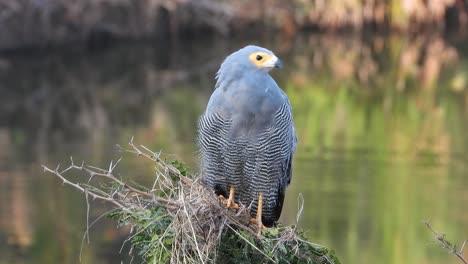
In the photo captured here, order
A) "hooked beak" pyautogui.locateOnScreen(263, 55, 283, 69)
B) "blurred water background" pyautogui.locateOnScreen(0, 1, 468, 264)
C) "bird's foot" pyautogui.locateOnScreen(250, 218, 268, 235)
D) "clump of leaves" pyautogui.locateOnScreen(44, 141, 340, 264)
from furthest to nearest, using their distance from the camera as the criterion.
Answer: "blurred water background" pyautogui.locateOnScreen(0, 1, 468, 264)
"hooked beak" pyautogui.locateOnScreen(263, 55, 283, 69)
"bird's foot" pyautogui.locateOnScreen(250, 218, 268, 235)
"clump of leaves" pyautogui.locateOnScreen(44, 141, 340, 264)

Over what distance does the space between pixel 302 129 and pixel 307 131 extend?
65 mm

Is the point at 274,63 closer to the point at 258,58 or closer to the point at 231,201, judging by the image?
the point at 258,58

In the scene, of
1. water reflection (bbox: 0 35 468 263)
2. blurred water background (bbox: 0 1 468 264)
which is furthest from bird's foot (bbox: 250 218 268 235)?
water reflection (bbox: 0 35 468 263)

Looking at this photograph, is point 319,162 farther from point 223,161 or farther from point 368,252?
point 223,161

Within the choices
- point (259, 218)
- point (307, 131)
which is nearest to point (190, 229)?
point (259, 218)

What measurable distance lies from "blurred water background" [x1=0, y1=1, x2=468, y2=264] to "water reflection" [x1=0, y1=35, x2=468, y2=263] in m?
0.02

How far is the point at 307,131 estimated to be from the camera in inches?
546

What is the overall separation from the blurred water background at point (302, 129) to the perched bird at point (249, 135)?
0.80 feet

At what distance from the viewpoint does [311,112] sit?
15062mm

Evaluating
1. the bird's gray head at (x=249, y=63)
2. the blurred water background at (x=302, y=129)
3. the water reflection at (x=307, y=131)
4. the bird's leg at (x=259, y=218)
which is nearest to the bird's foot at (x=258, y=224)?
the bird's leg at (x=259, y=218)

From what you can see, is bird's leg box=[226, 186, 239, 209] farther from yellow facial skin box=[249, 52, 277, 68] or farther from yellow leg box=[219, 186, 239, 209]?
yellow facial skin box=[249, 52, 277, 68]

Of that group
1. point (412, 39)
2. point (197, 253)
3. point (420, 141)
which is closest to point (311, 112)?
point (420, 141)

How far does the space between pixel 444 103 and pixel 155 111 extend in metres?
4.03

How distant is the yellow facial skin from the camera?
4.71m
